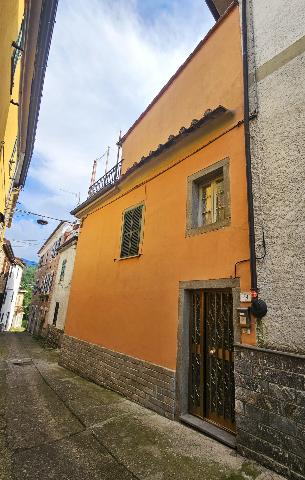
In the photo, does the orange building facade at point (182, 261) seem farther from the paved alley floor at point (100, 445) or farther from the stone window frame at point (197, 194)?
the paved alley floor at point (100, 445)

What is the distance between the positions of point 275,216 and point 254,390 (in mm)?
2609

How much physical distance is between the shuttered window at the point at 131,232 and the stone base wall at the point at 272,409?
4179 mm

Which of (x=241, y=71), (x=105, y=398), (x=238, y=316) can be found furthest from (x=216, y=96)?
(x=105, y=398)

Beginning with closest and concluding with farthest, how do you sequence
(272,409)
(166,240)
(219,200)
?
(272,409) < (219,200) < (166,240)

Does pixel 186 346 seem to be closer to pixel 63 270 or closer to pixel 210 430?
pixel 210 430

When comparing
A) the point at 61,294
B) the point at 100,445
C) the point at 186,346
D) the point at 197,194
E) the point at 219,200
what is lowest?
the point at 100,445

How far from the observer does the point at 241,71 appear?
18.5 feet

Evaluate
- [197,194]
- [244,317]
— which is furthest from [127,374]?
[197,194]

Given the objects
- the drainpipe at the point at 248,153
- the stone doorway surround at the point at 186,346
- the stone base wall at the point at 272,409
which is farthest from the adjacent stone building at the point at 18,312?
the drainpipe at the point at 248,153

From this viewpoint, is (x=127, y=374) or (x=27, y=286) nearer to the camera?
(x=127, y=374)

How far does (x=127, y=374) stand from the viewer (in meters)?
6.30

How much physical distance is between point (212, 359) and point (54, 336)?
45.6 ft

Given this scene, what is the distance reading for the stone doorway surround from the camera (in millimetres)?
4227

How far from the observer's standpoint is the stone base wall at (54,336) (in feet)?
49.0
